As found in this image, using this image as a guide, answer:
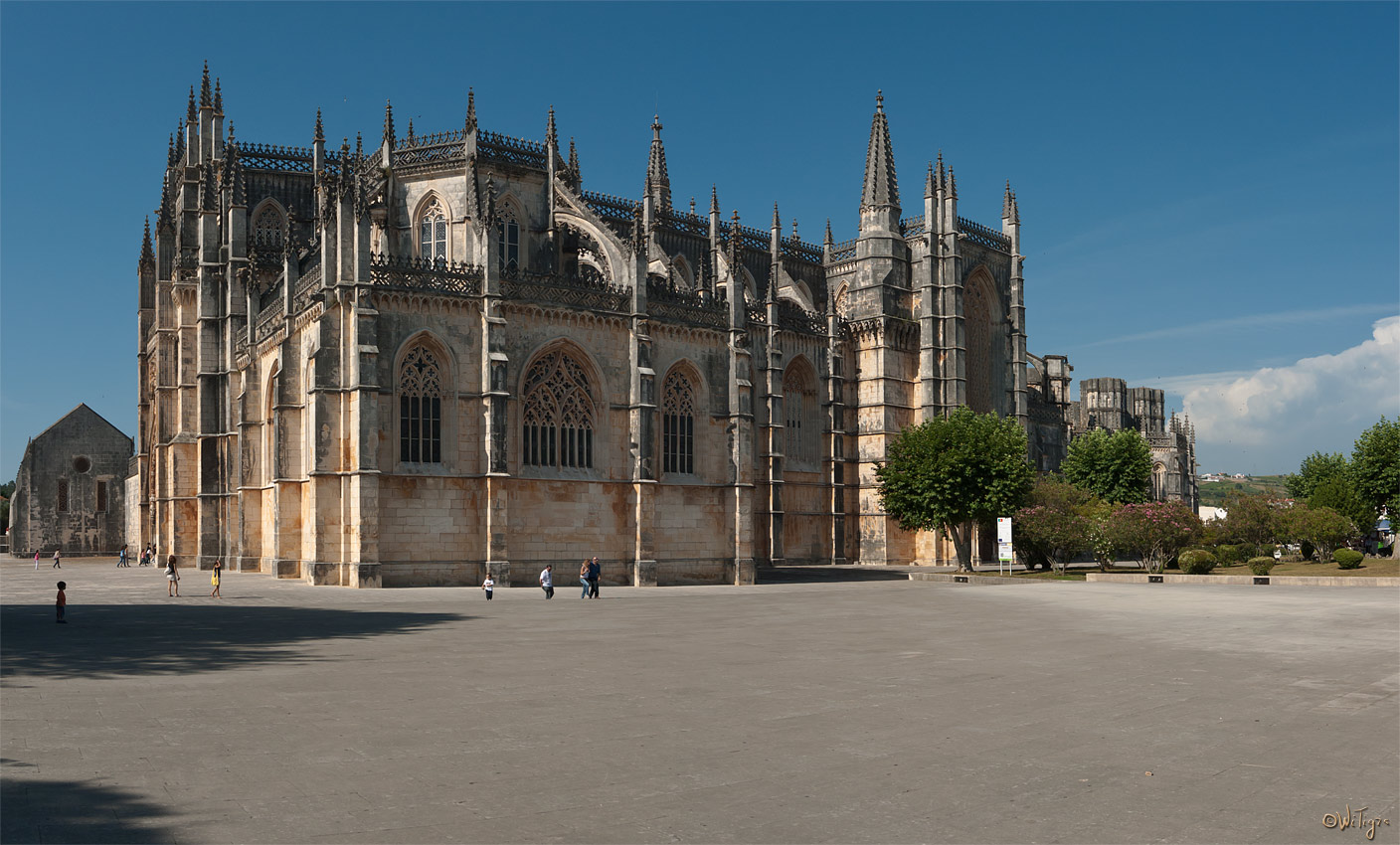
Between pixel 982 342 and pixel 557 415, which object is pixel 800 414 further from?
pixel 557 415

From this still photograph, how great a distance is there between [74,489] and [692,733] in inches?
3155

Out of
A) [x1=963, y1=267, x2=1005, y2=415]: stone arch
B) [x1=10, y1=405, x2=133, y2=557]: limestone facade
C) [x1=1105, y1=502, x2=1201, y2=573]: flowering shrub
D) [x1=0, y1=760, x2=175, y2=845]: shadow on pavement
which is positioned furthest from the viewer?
[x1=10, y1=405, x2=133, y2=557]: limestone facade

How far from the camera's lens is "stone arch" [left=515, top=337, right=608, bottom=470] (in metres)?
38.8

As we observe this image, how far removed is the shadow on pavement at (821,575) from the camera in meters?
45.8

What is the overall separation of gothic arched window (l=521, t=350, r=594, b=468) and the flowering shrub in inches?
937

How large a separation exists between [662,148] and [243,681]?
183ft

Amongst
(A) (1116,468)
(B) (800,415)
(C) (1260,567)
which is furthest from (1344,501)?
(B) (800,415)

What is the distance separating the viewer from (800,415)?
198ft

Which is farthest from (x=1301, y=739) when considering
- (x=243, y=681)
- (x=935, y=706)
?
(x=243, y=681)

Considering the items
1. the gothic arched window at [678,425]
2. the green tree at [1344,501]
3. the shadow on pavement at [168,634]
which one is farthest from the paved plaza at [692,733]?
the green tree at [1344,501]

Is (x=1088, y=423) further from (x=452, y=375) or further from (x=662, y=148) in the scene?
(x=452, y=375)

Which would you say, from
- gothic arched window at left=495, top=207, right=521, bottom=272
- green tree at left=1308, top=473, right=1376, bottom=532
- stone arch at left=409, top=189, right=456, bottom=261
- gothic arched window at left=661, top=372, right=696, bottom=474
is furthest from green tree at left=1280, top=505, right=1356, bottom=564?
stone arch at left=409, top=189, right=456, bottom=261

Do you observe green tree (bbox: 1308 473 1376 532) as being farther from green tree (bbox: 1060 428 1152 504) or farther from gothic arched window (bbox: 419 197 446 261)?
gothic arched window (bbox: 419 197 446 261)

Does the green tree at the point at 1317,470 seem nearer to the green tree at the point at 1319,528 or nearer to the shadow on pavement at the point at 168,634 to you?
the green tree at the point at 1319,528
